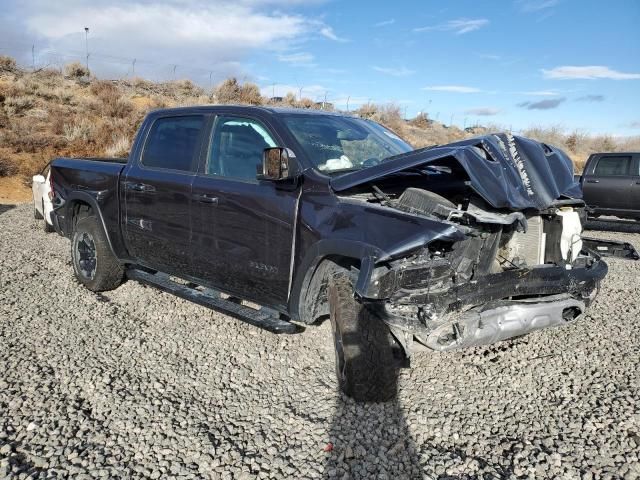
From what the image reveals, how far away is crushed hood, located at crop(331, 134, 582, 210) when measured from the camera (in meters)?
3.26

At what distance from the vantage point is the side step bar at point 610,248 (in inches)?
181

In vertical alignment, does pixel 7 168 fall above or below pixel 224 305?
below

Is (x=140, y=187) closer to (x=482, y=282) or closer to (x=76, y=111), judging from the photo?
(x=482, y=282)

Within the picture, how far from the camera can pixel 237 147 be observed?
4309 mm

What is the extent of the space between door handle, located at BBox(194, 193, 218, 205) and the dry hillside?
12.9 meters

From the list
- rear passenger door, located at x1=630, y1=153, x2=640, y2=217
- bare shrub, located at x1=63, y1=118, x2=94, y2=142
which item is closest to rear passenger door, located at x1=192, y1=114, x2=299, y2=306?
rear passenger door, located at x1=630, y1=153, x2=640, y2=217

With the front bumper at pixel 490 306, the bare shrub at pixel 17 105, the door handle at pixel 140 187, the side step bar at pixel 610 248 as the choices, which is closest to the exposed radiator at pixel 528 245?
the front bumper at pixel 490 306

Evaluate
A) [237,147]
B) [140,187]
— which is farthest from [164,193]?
[237,147]

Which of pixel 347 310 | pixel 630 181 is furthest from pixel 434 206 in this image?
pixel 630 181

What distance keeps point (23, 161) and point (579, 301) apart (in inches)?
681

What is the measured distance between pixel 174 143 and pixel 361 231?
7.87 ft

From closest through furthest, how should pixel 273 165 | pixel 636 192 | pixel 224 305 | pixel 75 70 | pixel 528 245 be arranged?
pixel 273 165, pixel 528 245, pixel 224 305, pixel 636 192, pixel 75 70

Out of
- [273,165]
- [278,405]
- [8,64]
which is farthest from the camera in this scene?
[8,64]

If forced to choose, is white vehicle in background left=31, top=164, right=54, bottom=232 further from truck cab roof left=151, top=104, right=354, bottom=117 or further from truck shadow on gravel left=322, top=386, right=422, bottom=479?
truck shadow on gravel left=322, top=386, right=422, bottom=479
